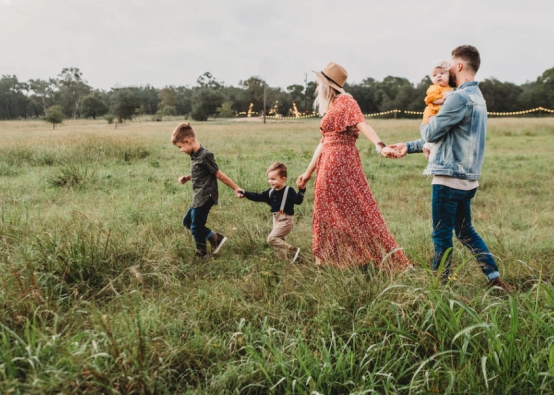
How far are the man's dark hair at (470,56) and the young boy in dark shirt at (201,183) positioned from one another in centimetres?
262

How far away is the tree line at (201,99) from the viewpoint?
70.4 meters

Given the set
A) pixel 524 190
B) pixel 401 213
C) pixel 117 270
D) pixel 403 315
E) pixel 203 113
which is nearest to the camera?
pixel 403 315

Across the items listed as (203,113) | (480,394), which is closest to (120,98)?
(203,113)

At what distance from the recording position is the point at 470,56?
131 inches

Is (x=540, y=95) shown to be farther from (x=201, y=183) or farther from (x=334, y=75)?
(x=201, y=183)

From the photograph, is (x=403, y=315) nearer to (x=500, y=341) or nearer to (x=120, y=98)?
(x=500, y=341)

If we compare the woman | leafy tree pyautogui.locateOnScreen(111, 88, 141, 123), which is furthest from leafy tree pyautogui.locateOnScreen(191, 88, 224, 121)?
the woman

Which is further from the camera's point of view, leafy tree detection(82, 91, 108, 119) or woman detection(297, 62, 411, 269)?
leafy tree detection(82, 91, 108, 119)

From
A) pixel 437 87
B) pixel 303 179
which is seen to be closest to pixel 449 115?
pixel 437 87

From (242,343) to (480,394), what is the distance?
145 centimetres

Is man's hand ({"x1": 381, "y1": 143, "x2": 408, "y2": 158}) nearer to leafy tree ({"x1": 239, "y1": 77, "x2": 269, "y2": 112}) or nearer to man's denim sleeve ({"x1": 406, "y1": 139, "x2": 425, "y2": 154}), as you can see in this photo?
man's denim sleeve ({"x1": 406, "y1": 139, "x2": 425, "y2": 154})

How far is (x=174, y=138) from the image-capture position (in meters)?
4.37

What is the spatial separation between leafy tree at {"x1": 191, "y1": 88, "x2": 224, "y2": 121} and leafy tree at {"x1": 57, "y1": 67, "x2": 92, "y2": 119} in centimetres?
2294

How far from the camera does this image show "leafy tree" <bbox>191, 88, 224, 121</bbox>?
7188 centimetres
